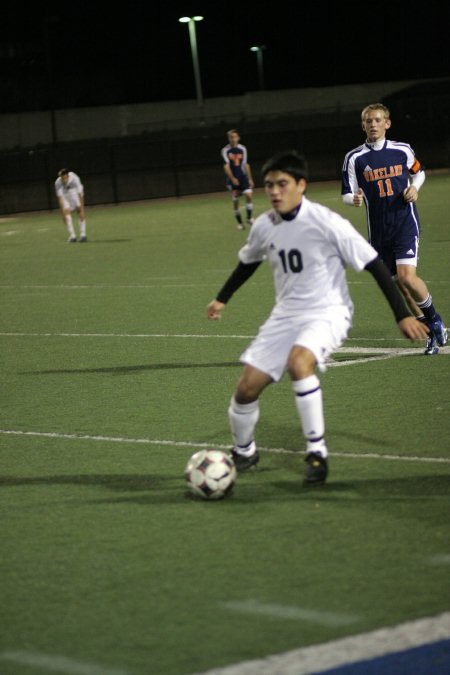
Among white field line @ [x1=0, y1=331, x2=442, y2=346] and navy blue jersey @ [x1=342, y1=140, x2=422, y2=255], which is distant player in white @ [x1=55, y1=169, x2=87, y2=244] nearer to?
white field line @ [x1=0, y1=331, x2=442, y2=346]

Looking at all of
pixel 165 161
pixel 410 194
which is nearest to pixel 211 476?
pixel 410 194

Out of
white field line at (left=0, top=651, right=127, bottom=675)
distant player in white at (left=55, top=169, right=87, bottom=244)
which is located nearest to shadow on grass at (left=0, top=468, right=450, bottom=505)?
white field line at (left=0, top=651, right=127, bottom=675)

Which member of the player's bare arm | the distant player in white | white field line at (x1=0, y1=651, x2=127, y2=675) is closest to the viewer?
white field line at (x1=0, y1=651, x2=127, y2=675)

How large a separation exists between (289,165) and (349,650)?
3.23 m

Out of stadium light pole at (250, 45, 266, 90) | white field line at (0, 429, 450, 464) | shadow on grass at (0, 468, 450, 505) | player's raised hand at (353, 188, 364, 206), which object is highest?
stadium light pole at (250, 45, 266, 90)

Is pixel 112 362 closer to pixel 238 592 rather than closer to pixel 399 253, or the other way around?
pixel 399 253

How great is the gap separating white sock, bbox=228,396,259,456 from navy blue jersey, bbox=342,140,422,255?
4317mm

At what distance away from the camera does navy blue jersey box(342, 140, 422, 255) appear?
1097cm

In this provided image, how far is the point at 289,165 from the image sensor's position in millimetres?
6777

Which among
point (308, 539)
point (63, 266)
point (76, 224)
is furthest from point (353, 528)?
point (76, 224)

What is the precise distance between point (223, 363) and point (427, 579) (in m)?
6.36

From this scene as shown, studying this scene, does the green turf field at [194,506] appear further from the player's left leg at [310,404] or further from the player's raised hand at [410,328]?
the player's raised hand at [410,328]

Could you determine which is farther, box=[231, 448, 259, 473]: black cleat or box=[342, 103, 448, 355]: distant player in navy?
box=[342, 103, 448, 355]: distant player in navy

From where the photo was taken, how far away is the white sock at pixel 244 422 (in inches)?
274
